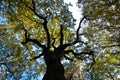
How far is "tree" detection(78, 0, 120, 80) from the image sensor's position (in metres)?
17.3

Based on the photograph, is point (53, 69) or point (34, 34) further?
point (34, 34)

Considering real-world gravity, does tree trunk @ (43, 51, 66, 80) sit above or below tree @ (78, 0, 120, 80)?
below

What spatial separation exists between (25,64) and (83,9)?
7.28m

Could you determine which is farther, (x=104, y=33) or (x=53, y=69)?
(x=104, y=33)

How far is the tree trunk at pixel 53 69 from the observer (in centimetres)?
1197

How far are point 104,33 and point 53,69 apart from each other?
9.47 m

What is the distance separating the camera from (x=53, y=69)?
41.8 feet

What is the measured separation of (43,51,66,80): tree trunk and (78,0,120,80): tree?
528cm

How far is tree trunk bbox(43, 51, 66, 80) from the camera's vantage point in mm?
11969

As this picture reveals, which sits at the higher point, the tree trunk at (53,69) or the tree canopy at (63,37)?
the tree canopy at (63,37)

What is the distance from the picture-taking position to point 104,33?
69.1 ft

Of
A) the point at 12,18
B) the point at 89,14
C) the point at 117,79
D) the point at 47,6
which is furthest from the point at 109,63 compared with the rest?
the point at 12,18

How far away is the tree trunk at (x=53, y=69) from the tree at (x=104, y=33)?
208 inches

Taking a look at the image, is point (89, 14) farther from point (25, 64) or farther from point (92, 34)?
point (25, 64)
